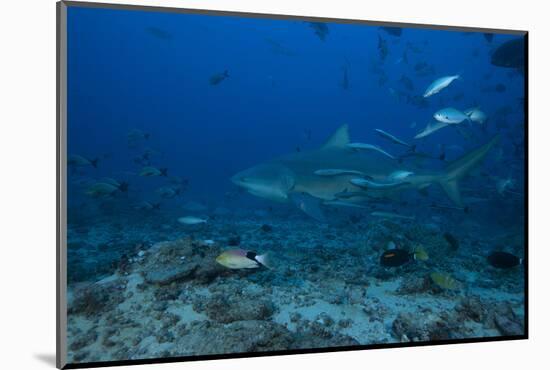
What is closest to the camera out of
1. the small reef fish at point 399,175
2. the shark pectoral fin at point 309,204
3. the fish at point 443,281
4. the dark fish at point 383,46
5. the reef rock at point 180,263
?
the reef rock at point 180,263

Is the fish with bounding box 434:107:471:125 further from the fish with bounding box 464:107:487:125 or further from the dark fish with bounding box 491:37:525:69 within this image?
the dark fish with bounding box 491:37:525:69

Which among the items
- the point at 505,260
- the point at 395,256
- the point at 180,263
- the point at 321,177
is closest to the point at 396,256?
the point at 395,256

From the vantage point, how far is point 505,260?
13.6ft

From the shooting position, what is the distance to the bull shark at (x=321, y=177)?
16.0ft

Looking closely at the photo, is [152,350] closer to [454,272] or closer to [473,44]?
[454,272]

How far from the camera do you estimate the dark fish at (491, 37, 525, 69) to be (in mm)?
4213

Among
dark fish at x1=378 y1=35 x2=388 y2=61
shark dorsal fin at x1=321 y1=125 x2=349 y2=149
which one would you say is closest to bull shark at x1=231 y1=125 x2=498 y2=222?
shark dorsal fin at x1=321 y1=125 x2=349 y2=149

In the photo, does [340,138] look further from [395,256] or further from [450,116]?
[395,256]

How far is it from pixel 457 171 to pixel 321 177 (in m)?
1.53

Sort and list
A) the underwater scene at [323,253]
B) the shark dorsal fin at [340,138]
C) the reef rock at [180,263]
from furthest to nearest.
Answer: the shark dorsal fin at [340,138]
the reef rock at [180,263]
the underwater scene at [323,253]

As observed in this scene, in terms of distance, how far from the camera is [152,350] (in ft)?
10.8

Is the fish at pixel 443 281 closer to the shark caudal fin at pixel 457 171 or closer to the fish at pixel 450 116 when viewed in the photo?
the shark caudal fin at pixel 457 171

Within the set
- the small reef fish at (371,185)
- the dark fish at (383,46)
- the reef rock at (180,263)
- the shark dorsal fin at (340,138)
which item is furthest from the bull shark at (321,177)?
the dark fish at (383,46)

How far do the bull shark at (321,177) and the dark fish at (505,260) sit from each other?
74 cm
